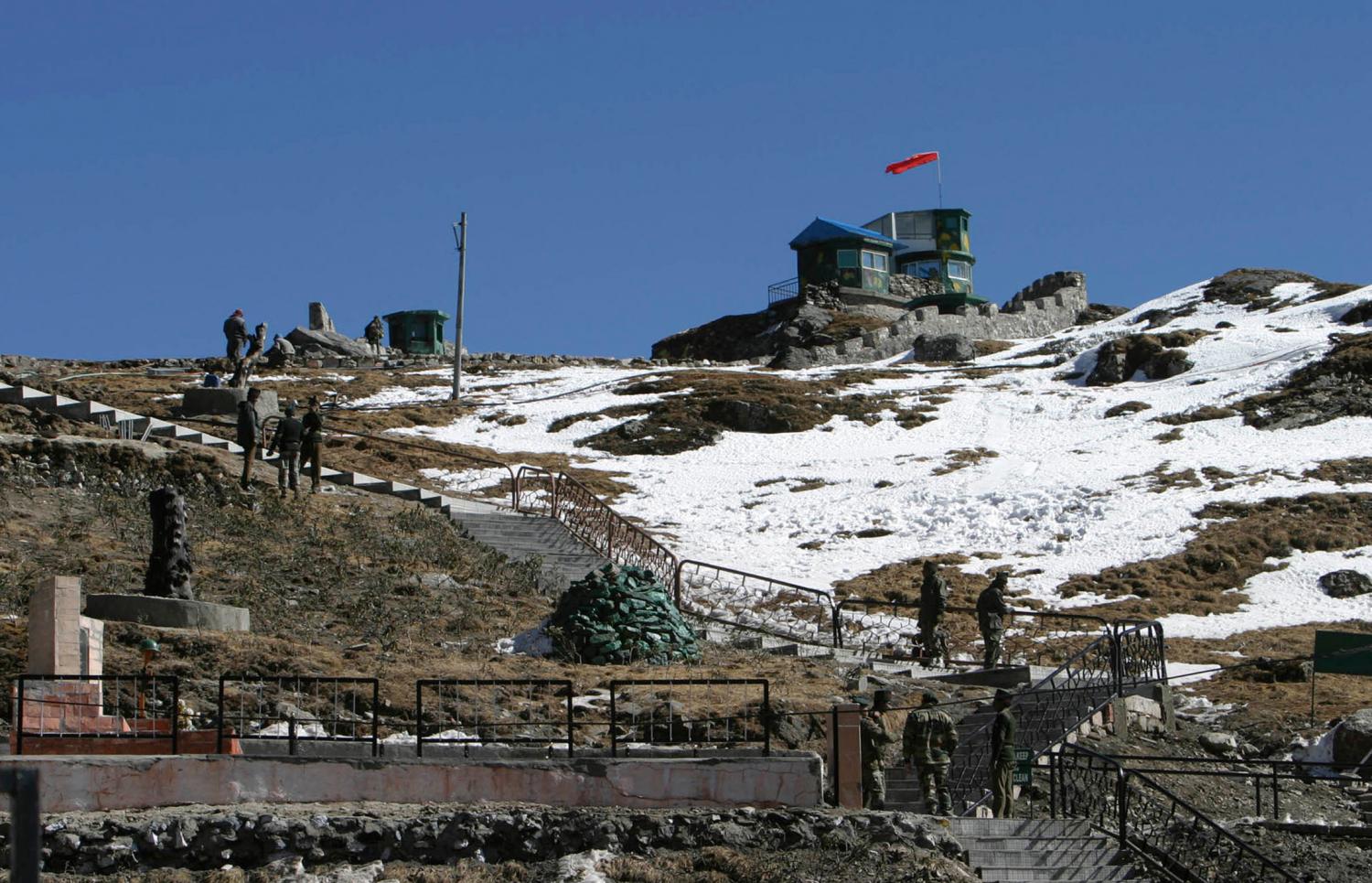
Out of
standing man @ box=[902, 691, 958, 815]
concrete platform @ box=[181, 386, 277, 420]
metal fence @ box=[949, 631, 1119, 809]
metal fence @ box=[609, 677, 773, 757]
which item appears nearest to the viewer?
standing man @ box=[902, 691, 958, 815]

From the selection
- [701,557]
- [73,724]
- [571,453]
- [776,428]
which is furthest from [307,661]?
[776,428]

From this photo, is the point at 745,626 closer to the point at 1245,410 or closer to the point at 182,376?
the point at 1245,410

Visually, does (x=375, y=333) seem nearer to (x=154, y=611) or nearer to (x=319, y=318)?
(x=319, y=318)

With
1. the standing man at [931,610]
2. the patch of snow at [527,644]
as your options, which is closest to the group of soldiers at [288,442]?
the patch of snow at [527,644]

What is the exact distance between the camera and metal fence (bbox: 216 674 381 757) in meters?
18.3

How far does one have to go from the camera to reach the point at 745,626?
27484 millimetres

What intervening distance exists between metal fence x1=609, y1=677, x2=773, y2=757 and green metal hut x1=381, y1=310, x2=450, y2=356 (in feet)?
250

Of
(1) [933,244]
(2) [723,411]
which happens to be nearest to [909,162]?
(1) [933,244]

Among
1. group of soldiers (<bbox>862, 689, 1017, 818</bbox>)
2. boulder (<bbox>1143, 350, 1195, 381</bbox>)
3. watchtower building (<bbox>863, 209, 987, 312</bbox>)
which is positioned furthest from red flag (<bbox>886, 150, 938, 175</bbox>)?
group of soldiers (<bbox>862, 689, 1017, 818</bbox>)

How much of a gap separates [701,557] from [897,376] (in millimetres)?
29899

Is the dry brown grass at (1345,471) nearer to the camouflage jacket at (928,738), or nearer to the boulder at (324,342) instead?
the camouflage jacket at (928,738)

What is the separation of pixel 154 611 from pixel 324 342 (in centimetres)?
5981

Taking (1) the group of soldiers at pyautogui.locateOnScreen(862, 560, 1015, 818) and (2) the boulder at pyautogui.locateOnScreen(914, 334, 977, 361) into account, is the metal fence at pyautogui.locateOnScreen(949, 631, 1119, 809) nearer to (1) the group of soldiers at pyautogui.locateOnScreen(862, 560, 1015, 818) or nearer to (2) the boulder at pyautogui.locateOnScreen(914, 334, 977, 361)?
(1) the group of soldiers at pyautogui.locateOnScreen(862, 560, 1015, 818)

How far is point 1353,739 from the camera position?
72.8ft
